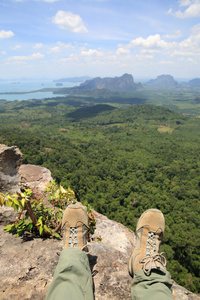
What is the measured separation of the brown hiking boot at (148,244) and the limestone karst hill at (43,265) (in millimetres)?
436

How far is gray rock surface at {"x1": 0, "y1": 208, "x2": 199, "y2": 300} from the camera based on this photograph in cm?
265

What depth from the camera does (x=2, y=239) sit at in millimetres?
3518

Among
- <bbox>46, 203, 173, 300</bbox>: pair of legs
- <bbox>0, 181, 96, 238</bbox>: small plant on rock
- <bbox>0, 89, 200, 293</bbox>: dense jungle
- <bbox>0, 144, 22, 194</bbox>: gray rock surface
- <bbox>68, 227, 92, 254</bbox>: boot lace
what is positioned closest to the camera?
<bbox>46, 203, 173, 300</bbox>: pair of legs

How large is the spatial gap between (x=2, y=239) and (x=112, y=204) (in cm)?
2865

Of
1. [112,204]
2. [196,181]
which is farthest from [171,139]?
[112,204]

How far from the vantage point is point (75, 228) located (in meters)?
3.26

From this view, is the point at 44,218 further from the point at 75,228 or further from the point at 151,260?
the point at 151,260

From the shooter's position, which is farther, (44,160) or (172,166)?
(172,166)

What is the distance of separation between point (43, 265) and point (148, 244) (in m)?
2.08

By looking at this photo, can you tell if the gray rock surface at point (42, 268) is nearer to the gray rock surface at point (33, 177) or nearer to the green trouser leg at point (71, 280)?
Result: the green trouser leg at point (71, 280)

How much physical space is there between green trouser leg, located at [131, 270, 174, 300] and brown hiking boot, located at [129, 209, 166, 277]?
0.35 feet

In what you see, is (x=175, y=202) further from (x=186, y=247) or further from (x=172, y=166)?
(x=172, y=166)

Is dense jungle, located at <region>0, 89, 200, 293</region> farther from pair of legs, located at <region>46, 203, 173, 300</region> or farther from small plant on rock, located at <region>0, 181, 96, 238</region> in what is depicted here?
pair of legs, located at <region>46, 203, 173, 300</region>

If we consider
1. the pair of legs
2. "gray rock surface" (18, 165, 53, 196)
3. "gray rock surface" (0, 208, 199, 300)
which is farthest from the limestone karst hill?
"gray rock surface" (18, 165, 53, 196)
